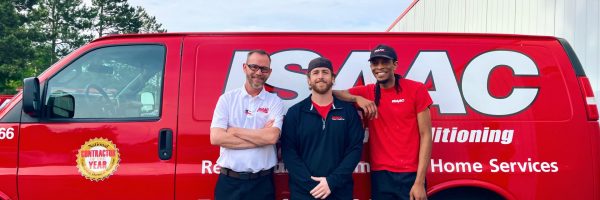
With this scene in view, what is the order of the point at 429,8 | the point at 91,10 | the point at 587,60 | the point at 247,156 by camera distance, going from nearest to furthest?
the point at 247,156 → the point at 587,60 → the point at 429,8 → the point at 91,10

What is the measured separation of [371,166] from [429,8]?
46.4 feet

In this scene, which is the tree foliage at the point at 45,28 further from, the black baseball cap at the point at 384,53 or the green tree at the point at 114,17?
the black baseball cap at the point at 384,53

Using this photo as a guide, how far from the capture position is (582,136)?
362cm

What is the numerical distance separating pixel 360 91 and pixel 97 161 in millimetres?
1997

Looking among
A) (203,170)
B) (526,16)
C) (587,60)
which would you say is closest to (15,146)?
(203,170)

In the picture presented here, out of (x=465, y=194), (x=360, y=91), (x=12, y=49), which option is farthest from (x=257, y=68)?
(x=12, y=49)

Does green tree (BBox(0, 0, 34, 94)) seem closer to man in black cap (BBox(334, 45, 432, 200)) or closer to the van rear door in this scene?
the van rear door

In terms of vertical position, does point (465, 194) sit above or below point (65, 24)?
below

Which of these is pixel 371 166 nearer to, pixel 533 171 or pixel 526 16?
pixel 533 171

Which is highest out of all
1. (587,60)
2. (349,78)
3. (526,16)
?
(526,16)

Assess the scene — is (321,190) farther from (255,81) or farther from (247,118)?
(255,81)

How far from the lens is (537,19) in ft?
29.4

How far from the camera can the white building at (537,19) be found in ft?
23.5

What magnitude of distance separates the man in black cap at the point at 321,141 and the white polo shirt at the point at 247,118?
0.41ft
